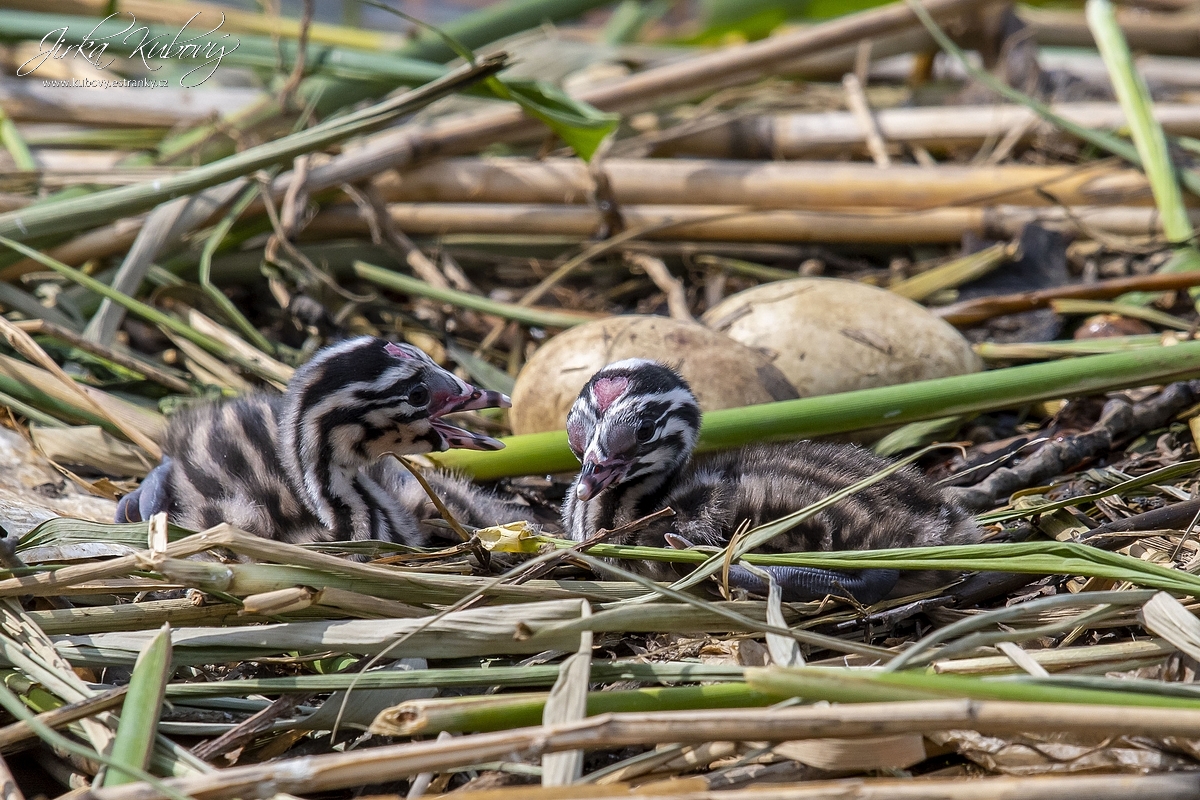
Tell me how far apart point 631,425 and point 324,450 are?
0.94m

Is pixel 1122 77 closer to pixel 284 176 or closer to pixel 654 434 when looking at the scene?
pixel 654 434

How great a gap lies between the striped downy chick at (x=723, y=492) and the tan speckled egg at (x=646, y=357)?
1.19ft

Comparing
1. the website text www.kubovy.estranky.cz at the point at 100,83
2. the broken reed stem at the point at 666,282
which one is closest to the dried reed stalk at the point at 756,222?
the broken reed stem at the point at 666,282

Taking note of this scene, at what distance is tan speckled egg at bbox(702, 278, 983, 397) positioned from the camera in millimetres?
4000

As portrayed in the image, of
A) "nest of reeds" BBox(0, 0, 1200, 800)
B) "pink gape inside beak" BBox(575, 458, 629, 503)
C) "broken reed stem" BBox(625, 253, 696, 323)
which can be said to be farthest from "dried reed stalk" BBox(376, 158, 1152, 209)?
"pink gape inside beak" BBox(575, 458, 629, 503)

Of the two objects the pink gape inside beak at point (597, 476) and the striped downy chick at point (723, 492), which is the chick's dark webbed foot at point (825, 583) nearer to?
the striped downy chick at point (723, 492)

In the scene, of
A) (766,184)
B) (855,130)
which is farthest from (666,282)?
(855,130)

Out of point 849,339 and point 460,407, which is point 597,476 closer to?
point 460,407

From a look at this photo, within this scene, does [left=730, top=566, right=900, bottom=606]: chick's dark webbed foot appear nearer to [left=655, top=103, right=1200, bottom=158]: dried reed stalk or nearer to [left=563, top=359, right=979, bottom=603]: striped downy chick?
[left=563, top=359, right=979, bottom=603]: striped downy chick

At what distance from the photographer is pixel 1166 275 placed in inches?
172

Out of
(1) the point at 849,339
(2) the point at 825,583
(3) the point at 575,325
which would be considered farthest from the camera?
(3) the point at 575,325

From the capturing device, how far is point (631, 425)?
3.23m

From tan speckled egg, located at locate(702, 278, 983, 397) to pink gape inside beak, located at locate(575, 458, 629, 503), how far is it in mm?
984

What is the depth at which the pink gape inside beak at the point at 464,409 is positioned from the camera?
3.51 meters
